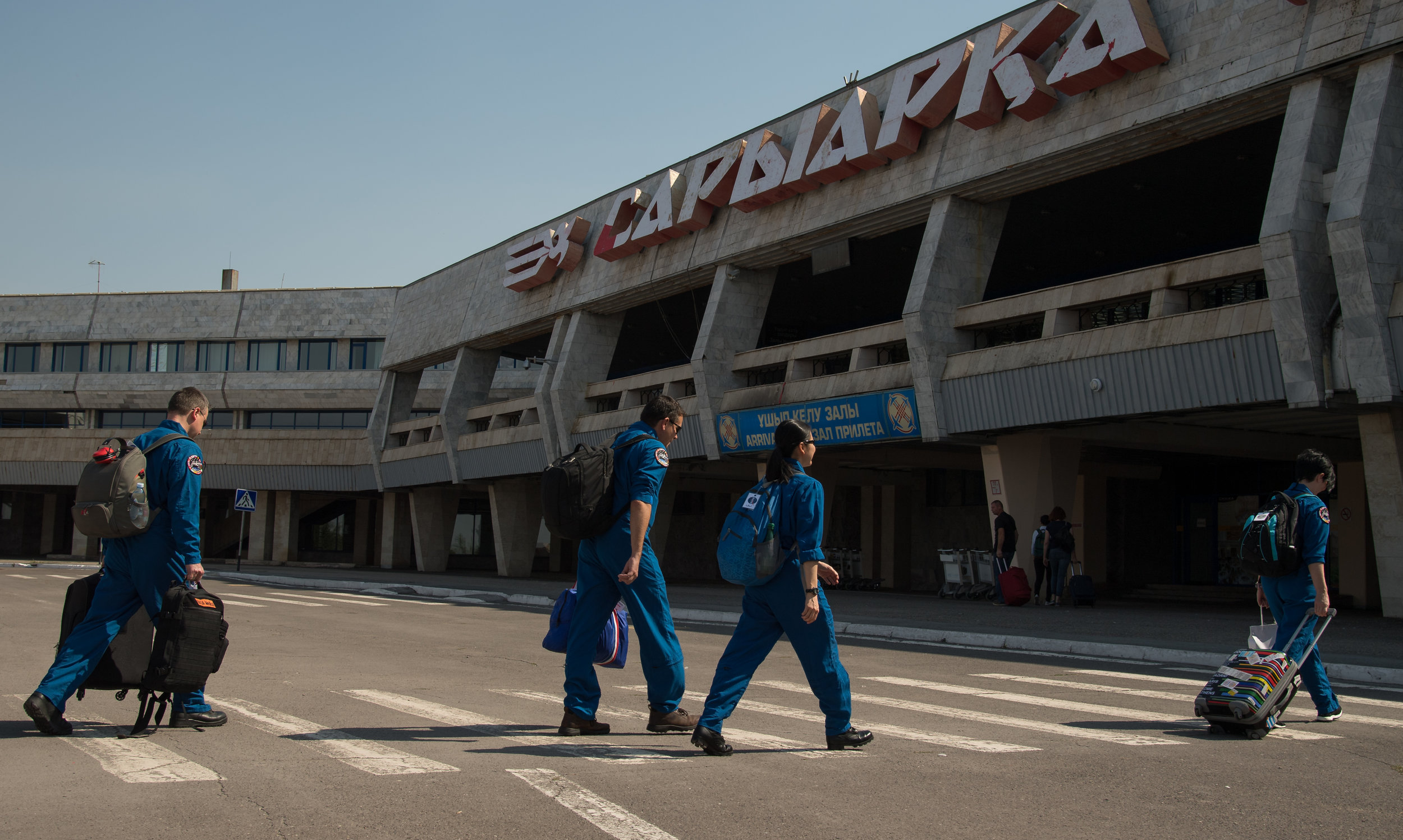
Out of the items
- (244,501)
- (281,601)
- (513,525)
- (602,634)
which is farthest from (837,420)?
(513,525)

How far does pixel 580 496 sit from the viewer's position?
6.39m

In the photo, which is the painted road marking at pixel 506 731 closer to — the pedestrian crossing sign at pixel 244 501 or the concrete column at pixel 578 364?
the concrete column at pixel 578 364

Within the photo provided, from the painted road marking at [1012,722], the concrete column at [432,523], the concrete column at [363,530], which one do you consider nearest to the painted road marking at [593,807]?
the painted road marking at [1012,722]

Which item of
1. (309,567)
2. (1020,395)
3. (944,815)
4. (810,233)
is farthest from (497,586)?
(944,815)

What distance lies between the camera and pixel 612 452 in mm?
6711

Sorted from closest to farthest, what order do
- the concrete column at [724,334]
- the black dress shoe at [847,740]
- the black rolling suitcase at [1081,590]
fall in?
1. the black dress shoe at [847,740]
2. the black rolling suitcase at [1081,590]
3. the concrete column at [724,334]

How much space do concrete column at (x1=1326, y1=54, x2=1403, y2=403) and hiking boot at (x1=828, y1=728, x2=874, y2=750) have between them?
38.1ft

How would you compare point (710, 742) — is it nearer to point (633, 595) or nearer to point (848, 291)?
point (633, 595)

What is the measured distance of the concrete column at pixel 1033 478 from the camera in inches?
838

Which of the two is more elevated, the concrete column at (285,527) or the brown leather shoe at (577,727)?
the concrete column at (285,527)

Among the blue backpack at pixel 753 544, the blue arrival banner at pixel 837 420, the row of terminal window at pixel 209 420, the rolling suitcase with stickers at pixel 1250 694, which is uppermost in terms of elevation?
the row of terminal window at pixel 209 420

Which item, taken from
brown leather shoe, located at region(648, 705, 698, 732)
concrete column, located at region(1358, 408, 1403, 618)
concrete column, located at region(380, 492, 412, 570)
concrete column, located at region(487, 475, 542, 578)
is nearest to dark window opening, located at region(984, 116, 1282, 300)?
concrete column, located at region(1358, 408, 1403, 618)

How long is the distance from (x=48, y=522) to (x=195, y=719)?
185ft

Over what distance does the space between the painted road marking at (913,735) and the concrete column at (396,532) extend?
1621 inches
